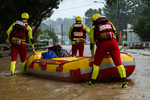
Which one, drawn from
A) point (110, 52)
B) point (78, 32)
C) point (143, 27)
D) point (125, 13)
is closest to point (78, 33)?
point (78, 32)

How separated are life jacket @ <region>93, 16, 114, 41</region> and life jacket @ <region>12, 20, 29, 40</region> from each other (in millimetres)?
2438

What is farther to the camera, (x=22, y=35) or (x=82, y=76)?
(x=22, y=35)

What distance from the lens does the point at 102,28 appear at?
4945mm

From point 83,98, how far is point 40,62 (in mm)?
2627

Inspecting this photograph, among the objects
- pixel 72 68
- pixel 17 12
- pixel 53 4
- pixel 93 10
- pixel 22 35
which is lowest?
pixel 72 68

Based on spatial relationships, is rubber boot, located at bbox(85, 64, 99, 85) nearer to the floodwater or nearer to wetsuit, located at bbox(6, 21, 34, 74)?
the floodwater

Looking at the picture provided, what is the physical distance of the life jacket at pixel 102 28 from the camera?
4.88m

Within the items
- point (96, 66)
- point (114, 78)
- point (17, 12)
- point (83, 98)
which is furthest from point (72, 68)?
point (17, 12)

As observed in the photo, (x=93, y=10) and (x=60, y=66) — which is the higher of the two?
(x=93, y=10)

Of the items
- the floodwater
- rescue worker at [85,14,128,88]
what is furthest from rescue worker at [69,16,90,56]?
rescue worker at [85,14,128,88]

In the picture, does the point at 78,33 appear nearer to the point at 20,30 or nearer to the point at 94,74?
the point at 20,30

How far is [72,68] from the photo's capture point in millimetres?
5426

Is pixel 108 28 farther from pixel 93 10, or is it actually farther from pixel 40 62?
pixel 93 10

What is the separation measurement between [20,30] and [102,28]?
2.75 metres
